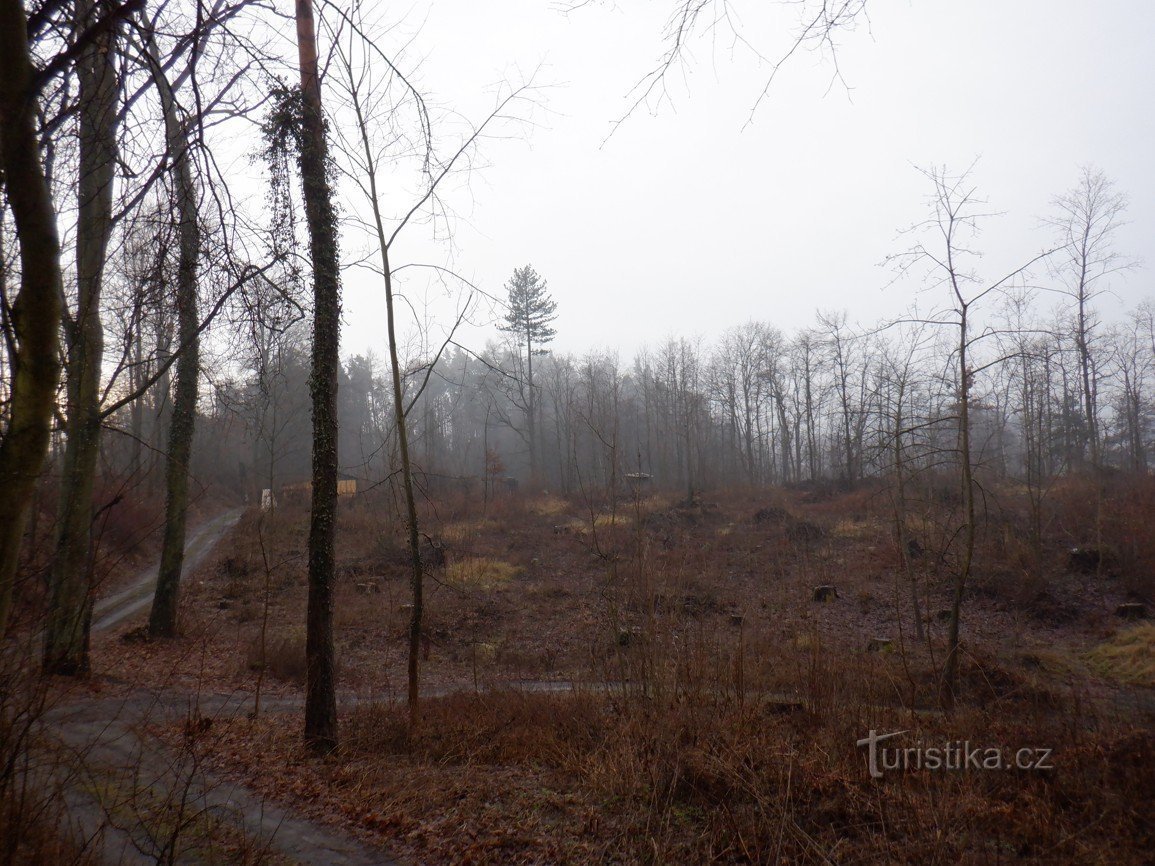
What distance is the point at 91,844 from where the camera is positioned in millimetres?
3744

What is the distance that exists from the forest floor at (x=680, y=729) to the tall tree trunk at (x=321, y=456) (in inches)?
20.8

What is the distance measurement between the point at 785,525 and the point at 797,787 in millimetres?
22316

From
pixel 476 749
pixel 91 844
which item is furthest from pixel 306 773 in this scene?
pixel 91 844

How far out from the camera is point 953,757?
493 centimetres

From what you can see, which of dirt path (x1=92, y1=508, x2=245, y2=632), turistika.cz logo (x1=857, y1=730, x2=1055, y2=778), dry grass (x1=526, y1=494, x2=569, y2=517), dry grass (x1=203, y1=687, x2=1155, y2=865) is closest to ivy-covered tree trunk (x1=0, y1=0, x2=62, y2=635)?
dry grass (x1=203, y1=687, x2=1155, y2=865)

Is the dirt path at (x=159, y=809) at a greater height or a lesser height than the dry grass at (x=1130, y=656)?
greater

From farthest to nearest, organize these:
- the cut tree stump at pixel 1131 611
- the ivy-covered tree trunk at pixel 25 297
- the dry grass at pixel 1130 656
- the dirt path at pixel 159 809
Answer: the cut tree stump at pixel 1131 611
the dry grass at pixel 1130 656
the dirt path at pixel 159 809
the ivy-covered tree trunk at pixel 25 297

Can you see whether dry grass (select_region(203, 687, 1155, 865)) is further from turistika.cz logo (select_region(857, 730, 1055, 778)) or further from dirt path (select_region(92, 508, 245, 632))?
dirt path (select_region(92, 508, 245, 632))

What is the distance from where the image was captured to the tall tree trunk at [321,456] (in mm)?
7023

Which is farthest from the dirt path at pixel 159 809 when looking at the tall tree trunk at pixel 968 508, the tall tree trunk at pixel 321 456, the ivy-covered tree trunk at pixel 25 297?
the tall tree trunk at pixel 968 508

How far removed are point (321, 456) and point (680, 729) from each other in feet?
15.0

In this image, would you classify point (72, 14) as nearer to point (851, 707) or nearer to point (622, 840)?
point (622, 840)

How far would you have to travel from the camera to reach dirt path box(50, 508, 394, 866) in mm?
3744

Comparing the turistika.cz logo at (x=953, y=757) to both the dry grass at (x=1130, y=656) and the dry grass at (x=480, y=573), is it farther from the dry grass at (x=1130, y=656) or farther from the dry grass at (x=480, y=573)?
the dry grass at (x=480, y=573)
